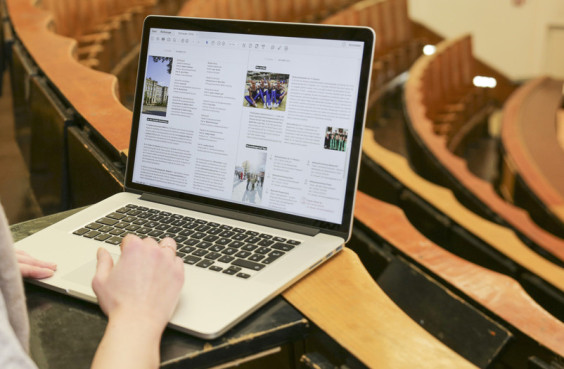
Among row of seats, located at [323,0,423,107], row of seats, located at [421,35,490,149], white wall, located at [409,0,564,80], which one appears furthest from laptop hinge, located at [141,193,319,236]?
white wall, located at [409,0,564,80]

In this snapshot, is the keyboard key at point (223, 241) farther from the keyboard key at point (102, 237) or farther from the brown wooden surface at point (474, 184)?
the brown wooden surface at point (474, 184)

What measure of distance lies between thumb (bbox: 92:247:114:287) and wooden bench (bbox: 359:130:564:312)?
1.20ft

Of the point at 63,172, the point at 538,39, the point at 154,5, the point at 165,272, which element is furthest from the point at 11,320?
the point at 538,39

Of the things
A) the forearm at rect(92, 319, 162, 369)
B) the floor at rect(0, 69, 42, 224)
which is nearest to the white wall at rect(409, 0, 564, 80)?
the floor at rect(0, 69, 42, 224)

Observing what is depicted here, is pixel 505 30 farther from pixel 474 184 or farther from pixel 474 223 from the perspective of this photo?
pixel 474 223

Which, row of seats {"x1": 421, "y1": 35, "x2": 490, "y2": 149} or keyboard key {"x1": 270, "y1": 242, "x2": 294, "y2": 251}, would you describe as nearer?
keyboard key {"x1": 270, "y1": 242, "x2": 294, "y2": 251}

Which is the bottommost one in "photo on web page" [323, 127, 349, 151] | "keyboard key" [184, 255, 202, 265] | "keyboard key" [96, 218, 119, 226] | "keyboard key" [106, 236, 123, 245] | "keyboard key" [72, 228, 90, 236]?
"keyboard key" [72, 228, 90, 236]

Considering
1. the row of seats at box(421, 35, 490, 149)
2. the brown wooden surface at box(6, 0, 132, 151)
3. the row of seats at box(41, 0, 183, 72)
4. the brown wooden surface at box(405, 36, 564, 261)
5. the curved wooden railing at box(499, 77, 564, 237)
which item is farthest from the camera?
the row of seats at box(421, 35, 490, 149)

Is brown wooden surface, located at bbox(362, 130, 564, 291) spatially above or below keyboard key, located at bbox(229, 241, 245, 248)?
below

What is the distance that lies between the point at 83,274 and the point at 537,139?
101 cm

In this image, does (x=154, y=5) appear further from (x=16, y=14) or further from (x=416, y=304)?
(x=416, y=304)

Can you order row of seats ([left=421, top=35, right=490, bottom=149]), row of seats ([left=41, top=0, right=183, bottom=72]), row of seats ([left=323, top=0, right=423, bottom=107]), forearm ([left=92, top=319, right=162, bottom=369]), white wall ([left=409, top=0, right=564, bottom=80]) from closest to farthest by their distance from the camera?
forearm ([left=92, top=319, right=162, bottom=369])
row of seats ([left=41, top=0, right=183, bottom=72])
row of seats ([left=421, top=35, right=490, bottom=149])
row of seats ([left=323, top=0, right=423, bottom=107])
white wall ([left=409, top=0, right=564, bottom=80])

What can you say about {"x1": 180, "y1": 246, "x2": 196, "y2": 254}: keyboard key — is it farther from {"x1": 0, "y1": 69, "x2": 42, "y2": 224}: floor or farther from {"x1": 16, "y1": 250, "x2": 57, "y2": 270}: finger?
{"x1": 0, "y1": 69, "x2": 42, "y2": 224}: floor

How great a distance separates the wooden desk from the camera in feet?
0.70
